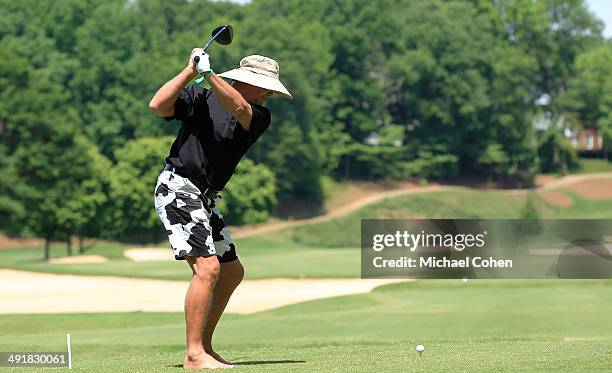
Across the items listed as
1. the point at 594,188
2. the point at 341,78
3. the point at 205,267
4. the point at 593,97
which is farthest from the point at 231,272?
the point at 593,97

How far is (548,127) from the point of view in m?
115

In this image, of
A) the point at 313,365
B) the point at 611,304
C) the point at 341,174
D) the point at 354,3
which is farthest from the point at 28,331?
the point at 354,3

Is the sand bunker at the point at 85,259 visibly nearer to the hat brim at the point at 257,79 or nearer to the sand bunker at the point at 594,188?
the hat brim at the point at 257,79

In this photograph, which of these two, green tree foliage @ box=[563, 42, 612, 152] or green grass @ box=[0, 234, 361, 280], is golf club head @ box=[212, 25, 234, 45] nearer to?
green grass @ box=[0, 234, 361, 280]

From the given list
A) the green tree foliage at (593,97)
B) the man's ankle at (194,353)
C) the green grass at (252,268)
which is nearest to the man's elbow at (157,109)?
the man's ankle at (194,353)

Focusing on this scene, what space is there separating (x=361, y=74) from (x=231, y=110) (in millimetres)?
96742

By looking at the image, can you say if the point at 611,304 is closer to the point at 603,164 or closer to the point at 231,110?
the point at 231,110

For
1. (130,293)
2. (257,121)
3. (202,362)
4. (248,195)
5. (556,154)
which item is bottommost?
(248,195)

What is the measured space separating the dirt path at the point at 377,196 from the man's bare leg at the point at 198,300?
223 feet

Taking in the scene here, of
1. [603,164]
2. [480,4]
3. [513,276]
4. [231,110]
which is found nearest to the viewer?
[231,110]

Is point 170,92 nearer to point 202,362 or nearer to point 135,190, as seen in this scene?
point 202,362

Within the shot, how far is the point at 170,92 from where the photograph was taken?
8.12 metres

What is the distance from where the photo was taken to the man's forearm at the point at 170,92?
26.5 feet

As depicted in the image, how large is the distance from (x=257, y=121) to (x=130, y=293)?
955 inches
